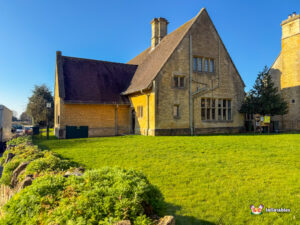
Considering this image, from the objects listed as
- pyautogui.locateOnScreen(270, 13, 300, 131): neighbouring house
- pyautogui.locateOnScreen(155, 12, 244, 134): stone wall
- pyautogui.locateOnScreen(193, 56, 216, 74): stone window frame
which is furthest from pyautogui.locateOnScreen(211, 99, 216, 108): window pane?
pyautogui.locateOnScreen(270, 13, 300, 131): neighbouring house

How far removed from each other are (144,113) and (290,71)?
69.6ft

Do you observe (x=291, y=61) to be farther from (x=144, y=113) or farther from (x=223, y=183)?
(x=223, y=183)

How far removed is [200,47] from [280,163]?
16.0 m

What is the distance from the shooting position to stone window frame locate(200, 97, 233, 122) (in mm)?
A: 21828

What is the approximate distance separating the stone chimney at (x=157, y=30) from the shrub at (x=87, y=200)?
25188mm

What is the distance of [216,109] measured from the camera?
73.6ft

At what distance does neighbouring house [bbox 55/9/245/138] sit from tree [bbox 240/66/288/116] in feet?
3.56

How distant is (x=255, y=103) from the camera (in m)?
22.9

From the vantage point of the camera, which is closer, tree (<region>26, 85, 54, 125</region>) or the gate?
the gate

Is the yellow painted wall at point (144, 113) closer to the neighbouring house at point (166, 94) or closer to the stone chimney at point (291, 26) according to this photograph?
the neighbouring house at point (166, 94)

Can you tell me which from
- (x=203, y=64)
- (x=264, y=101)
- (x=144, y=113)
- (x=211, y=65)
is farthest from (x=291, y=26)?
(x=144, y=113)

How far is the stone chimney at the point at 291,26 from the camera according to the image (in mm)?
26484
